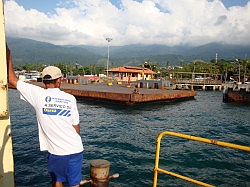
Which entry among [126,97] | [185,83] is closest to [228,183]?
[126,97]

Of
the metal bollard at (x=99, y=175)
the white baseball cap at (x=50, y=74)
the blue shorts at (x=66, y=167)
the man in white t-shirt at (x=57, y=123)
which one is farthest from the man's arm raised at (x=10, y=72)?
the metal bollard at (x=99, y=175)

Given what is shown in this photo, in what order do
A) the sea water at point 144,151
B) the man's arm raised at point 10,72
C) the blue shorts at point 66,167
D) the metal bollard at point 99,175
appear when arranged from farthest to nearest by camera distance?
1. the sea water at point 144,151
2. the metal bollard at point 99,175
3. the blue shorts at point 66,167
4. the man's arm raised at point 10,72

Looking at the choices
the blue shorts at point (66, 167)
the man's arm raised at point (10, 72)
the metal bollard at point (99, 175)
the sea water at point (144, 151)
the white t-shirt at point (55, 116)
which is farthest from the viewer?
the sea water at point (144, 151)

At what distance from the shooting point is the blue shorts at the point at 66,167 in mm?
2791

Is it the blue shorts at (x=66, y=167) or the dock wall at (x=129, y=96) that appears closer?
the blue shorts at (x=66, y=167)

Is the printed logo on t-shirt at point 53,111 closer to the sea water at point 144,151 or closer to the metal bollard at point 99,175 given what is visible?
the metal bollard at point 99,175

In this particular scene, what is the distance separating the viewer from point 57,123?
272cm

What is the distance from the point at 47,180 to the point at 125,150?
423 centimetres

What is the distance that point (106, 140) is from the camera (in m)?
12.2

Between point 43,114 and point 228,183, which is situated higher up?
point 43,114

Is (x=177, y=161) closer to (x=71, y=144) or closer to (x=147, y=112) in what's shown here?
(x=71, y=144)

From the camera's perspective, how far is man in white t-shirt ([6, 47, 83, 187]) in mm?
2676

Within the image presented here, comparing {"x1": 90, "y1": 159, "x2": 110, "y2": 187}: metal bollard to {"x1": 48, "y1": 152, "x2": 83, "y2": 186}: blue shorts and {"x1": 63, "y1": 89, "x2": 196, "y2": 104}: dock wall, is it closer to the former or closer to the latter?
{"x1": 48, "y1": 152, "x2": 83, "y2": 186}: blue shorts

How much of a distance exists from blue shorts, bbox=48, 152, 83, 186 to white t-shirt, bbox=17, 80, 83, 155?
65 mm
